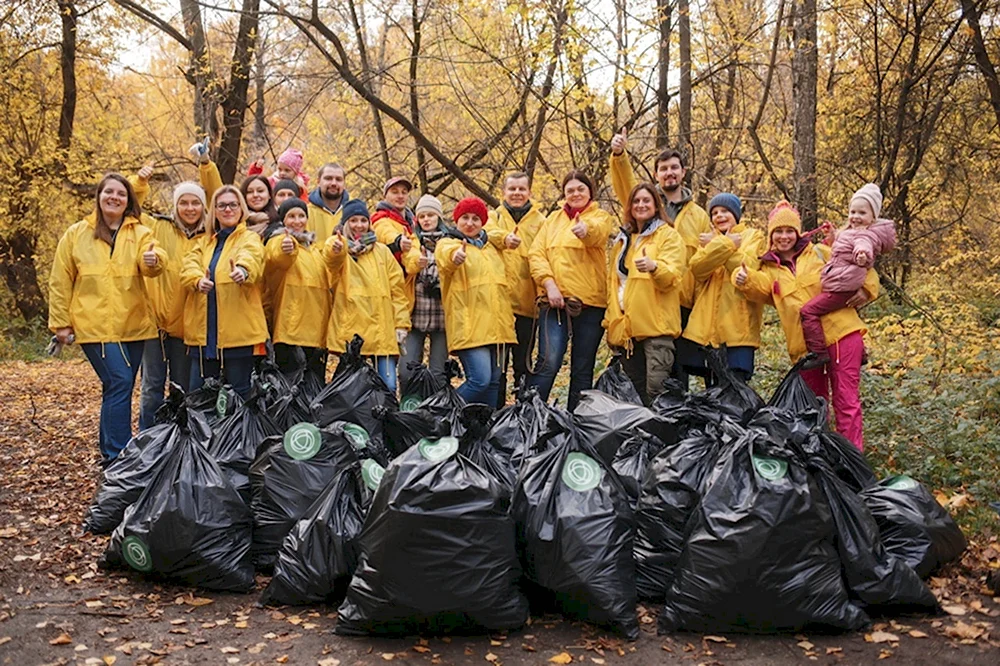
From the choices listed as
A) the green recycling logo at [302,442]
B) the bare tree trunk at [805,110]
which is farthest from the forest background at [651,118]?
the green recycling logo at [302,442]

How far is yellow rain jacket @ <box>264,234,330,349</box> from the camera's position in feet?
17.0

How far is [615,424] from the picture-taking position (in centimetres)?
424

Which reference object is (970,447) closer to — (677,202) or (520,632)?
(677,202)

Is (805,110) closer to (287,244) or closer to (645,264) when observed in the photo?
(645,264)

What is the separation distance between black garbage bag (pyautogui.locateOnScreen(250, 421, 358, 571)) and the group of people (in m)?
1.37

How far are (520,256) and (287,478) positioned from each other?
7.77 feet

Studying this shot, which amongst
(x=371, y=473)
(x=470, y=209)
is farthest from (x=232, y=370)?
(x=371, y=473)

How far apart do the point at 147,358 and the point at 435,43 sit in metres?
6.58

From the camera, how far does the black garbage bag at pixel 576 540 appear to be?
121 inches

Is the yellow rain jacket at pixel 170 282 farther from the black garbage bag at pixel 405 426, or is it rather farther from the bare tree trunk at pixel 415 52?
the bare tree trunk at pixel 415 52

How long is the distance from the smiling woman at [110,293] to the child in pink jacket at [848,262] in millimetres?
3728

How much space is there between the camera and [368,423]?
4.57 m

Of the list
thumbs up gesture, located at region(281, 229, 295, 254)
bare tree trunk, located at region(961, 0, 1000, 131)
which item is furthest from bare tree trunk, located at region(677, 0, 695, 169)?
thumbs up gesture, located at region(281, 229, 295, 254)

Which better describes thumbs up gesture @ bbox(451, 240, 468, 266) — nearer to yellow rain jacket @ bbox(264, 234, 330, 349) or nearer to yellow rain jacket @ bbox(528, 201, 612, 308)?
yellow rain jacket @ bbox(528, 201, 612, 308)
